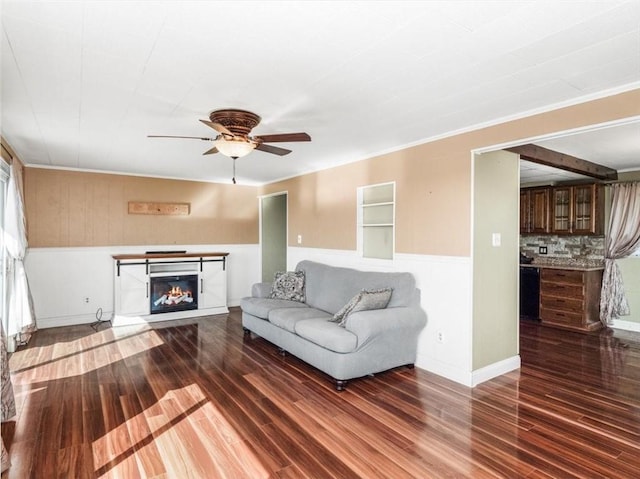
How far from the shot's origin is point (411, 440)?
2475mm

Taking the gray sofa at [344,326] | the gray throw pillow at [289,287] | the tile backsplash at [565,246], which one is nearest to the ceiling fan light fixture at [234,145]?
the gray sofa at [344,326]

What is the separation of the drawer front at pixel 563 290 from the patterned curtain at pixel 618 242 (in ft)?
1.61

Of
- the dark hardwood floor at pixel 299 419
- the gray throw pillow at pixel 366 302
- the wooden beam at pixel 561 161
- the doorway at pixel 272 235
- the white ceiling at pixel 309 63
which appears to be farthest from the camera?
the doorway at pixel 272 235

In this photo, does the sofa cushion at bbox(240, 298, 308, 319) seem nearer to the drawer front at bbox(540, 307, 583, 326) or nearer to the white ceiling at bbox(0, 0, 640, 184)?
the white ceiling at bbox(0, 0, 640, 184)

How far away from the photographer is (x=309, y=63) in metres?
2.17

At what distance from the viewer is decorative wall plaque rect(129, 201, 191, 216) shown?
6.10m

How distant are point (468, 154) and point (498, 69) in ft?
4.22

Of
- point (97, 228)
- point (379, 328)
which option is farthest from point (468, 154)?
point (97, 228)

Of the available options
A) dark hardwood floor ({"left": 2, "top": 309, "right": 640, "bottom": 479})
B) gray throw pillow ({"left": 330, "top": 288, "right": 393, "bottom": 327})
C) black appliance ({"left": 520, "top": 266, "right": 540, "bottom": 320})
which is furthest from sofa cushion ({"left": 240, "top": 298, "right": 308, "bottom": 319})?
black appliance ({"left": 520, "top": 266, "right": 540, "bottom": 320})

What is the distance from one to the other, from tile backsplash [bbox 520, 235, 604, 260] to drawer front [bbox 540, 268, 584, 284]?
74 centimetres

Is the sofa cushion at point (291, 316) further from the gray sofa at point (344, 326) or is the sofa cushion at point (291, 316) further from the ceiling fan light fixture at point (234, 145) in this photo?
the ceiling fan light fixture at point (234, 145)

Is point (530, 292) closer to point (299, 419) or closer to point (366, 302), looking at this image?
point (366, 302)

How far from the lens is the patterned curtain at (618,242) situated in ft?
17.6

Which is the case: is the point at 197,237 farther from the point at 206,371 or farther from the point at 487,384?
the point at 487,384
